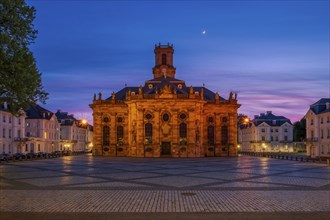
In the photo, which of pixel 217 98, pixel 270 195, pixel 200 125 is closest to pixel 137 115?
pixel 200 125

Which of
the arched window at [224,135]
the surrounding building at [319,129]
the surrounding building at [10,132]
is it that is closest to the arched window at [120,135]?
the surrounding building at [10,132]

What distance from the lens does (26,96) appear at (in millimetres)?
23453

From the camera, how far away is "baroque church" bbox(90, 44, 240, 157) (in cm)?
7688

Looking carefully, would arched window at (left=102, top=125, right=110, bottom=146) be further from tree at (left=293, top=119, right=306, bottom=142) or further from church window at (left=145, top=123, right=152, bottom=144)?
tree at (left=293, top=119, right=306, bottom=142)

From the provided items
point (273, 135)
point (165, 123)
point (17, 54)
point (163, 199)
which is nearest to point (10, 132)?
point (165, 123)

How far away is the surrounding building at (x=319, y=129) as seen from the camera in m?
72.4

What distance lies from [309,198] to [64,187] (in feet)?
49.4

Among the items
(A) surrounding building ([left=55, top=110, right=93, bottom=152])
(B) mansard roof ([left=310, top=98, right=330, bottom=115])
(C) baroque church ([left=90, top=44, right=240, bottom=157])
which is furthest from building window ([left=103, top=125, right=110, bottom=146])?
(B) mansard roof ([left=310, top=98, right=330, bottom=115])

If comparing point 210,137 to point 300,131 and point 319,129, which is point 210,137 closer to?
point 319,129

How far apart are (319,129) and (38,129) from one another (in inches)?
2554

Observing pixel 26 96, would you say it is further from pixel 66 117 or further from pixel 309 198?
pixel 66 117

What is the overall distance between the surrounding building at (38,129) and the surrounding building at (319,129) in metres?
61.5

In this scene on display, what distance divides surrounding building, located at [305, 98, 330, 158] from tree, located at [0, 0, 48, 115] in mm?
61426

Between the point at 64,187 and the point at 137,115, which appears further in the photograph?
the point at 137,115
